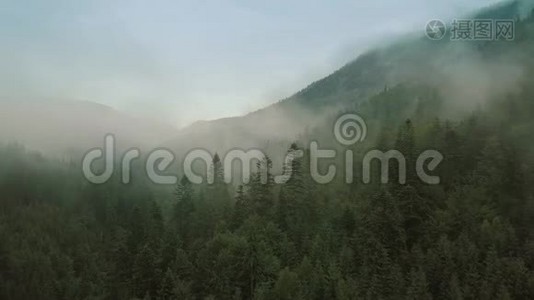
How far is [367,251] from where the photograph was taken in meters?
94.7

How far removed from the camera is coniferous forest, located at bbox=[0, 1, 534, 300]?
8606cm

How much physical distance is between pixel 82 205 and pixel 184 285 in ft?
289

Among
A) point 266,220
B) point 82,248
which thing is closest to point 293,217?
point 266,220

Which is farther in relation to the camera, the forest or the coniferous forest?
the coniferous forest

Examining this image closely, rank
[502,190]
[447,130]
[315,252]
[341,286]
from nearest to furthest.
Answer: [341,286] → [315,252] → [502,190] → [447,130]

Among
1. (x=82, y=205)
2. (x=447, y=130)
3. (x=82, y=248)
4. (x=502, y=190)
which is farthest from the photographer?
(x=82, y=205)

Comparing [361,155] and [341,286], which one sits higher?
[361,155]

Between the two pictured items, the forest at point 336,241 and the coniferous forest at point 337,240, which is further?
the coniferous forest at point 337,240

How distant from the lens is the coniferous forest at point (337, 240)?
8606 cm

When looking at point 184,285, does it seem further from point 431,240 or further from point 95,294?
point 431,240

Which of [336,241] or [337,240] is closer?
[336,241]

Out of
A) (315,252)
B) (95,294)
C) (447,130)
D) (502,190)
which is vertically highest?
(447,130)

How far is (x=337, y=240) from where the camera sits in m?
99.4

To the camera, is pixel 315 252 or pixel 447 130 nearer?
pixel 315 252
